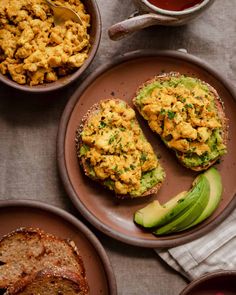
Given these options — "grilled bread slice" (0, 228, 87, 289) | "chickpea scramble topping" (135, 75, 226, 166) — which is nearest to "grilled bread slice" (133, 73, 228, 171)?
"chickpea scramble topping" (135, 75, 226, 166)

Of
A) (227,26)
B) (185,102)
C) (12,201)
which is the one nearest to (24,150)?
(12,201)

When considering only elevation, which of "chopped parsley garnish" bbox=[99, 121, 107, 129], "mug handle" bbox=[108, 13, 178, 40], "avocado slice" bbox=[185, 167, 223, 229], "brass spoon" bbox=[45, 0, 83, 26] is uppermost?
"mug handle" bbox=[108, 13, 178, 40]

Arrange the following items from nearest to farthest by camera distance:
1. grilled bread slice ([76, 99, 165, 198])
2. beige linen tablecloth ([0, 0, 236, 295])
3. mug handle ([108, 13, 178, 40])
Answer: mug handle ([108, 13, 178, 40]), grilled bread slice ([76, 99, 165, 198]), beige linen tablecloth ([0, 0, 236, 295])

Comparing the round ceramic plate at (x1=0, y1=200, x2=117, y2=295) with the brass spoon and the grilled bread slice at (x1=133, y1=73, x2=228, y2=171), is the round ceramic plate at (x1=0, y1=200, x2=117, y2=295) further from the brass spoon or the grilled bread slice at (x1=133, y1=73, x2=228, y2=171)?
the brass spoon

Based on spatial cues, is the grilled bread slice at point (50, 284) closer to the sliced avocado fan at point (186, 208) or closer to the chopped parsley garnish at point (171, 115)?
the sliced avocado fan at point (186, 208)

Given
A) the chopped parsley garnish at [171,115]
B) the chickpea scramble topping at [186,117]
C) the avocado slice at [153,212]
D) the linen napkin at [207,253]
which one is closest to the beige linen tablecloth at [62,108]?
the linen napkin at [207,253]

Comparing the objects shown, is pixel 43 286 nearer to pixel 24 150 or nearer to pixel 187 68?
pixel 24 150
